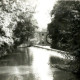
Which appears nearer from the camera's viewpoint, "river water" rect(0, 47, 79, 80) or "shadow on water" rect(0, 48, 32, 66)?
"river water" rect(0, 47, 79, 80)

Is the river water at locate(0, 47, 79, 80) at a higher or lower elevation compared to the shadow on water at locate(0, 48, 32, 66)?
higher

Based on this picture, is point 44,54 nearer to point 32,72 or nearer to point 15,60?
point 15,60

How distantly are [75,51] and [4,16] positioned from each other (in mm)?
15982

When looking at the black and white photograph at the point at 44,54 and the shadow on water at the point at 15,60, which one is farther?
the shadow on water at the point at 15,60

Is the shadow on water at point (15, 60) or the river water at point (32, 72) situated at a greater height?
the river water at point (32, 72)

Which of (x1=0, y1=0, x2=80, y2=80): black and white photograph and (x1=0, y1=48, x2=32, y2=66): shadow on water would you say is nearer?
(x1=0, y1=0, x2=80, y2=80): black and white photograph

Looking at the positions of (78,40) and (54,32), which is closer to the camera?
(78,40)

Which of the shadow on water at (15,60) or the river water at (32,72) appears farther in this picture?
the shadow on water at (15,60)

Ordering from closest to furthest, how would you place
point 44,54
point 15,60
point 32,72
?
point 32,72
point 15,60
point 44,54

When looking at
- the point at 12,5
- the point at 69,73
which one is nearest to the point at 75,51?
the point at 69,73

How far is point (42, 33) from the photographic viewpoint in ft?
419

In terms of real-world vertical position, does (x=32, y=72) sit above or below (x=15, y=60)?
above

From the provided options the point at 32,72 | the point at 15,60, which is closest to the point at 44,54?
the point at 15,60

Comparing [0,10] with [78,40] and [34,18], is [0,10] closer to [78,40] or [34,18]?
[78,40]
